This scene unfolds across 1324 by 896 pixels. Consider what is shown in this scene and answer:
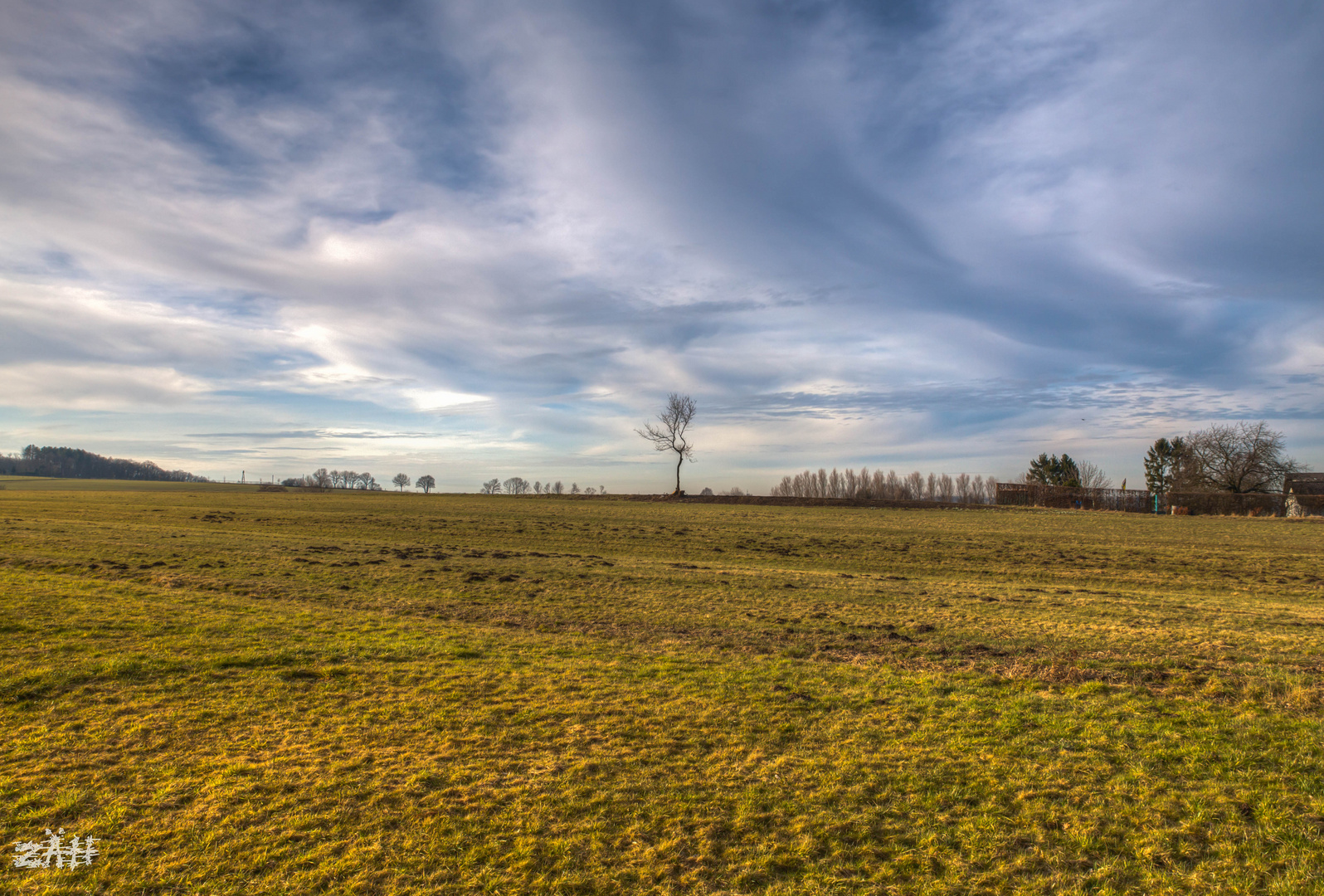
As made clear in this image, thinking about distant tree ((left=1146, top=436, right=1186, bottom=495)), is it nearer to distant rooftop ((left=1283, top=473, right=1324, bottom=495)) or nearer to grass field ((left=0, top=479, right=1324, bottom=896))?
distant rooftop ((left=1283, top=473, right=1324, bottom=495))

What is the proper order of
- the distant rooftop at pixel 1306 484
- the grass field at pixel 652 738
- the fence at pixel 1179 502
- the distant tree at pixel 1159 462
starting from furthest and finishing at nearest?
the distant tree at pixel 1159 462 → the distant rooftop at pixel 1306 484 → the fence at pixel 1179 502 → the grass field at pixel 652 738

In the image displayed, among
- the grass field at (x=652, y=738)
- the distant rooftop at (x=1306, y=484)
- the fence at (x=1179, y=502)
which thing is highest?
the distant rooftop at (x=1306, y=484)

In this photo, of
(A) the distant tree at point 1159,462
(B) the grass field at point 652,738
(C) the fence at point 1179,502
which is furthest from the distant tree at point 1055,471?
(B) the grass field at point 652,738

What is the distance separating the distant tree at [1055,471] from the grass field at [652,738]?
403 feet

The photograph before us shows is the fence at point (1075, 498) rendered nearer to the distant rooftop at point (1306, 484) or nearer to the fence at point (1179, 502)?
the fence at point (1179, 502)

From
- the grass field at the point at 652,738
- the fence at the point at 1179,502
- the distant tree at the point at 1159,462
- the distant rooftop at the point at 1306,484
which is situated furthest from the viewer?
the distant tree at the point at 1159,462

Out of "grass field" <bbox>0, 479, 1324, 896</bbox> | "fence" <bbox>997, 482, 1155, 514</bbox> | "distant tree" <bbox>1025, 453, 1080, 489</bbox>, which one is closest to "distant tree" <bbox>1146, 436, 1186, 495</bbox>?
"distant tree" <bbox>1025, 453, 1080, 489</bbox>

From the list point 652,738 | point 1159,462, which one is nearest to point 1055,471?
point 1159,462

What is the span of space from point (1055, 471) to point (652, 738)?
5663 inches

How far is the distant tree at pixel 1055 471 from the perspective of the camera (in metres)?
124

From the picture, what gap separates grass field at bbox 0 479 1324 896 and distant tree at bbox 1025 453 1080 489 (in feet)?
403

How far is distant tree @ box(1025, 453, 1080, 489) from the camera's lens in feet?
Answer: 408

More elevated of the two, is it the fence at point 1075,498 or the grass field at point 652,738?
the fence at point 1075,498

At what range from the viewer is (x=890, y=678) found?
985 cm
